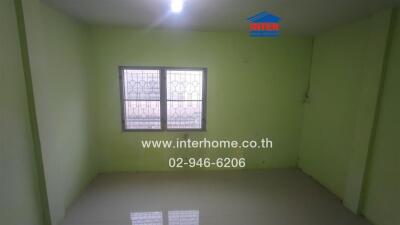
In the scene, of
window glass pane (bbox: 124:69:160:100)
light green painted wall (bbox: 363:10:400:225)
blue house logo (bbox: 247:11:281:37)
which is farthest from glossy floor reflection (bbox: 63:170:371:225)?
Answer: blue house logo (bbox: 247:11:281:37)

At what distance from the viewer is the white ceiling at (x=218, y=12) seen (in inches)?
80.9

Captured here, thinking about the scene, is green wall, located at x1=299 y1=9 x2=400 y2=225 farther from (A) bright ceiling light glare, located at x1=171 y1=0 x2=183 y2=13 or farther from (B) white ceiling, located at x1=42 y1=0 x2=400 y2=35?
(A) bright ceiling light glare, located at x1=171 y1=0 x2=183 y2=13

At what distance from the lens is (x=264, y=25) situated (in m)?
2.93

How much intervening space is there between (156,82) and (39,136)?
183 cm

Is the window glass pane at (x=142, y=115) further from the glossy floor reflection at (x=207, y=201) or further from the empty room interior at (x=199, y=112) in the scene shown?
the glossy floor reflection at (x=207, y=201)

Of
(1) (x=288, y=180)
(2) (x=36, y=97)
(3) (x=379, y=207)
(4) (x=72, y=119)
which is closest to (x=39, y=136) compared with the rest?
(2) (x=36, y=97)

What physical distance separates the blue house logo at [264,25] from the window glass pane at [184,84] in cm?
111

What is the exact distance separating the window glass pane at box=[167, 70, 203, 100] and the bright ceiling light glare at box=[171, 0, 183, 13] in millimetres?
1136

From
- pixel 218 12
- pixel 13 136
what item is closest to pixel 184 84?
pixel 218 12

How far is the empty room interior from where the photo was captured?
1.89 meters

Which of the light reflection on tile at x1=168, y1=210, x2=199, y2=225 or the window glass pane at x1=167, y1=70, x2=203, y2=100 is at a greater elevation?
the window glass pane at x1=167, y1=70, x2=203, y2=100

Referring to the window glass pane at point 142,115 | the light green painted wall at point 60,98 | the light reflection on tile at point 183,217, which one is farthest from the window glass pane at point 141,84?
the light reflection on tile at point 183,217

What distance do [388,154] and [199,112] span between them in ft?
8.38

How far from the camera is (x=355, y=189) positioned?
246 centimetres
